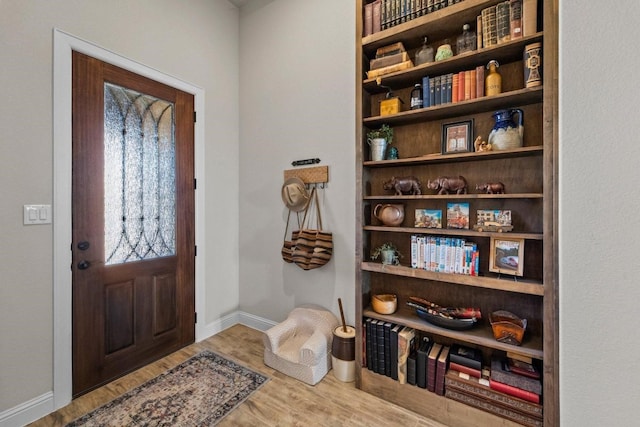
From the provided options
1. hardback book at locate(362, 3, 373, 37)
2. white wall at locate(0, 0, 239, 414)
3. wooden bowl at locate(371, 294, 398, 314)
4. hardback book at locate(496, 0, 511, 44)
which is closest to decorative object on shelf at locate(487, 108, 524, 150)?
hardback book at locate(496, 0, 511, 44)

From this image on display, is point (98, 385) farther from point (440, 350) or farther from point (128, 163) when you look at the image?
point (440, 350)

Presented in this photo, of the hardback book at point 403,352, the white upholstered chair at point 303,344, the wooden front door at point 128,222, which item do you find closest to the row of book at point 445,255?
the hardback book at point 403,352

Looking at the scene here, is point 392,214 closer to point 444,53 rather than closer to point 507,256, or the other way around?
point 507,256

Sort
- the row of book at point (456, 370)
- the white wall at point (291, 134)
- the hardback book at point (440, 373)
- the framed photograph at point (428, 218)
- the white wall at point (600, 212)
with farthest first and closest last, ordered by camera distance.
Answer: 1. the white wall at point (291, 134)
2. the framed photograph at point (428, 218)
3. the hardback book at point (440, 373)
4. the row of book at point (456, 370)
5. the white wall at point (600, 212)

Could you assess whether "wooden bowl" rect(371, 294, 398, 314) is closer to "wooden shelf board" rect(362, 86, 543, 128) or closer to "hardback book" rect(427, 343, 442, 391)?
"hardback book" rect(427, 343, 442, 391)

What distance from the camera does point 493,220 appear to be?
1692 mm

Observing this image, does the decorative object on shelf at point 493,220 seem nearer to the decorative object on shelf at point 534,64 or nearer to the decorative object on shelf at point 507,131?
the decorative object on shelf at point 507,131

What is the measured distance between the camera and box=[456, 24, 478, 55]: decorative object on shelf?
65.5 inches

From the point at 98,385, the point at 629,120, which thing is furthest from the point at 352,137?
the point at 98,385

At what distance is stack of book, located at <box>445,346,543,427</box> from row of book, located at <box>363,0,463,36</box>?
2.17m

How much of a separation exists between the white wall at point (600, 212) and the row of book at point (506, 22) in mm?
1197

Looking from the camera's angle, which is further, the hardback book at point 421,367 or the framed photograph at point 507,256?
the hardback book at point 421,367

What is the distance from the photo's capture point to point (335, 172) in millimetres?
2365

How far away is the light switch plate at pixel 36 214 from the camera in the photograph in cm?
167
